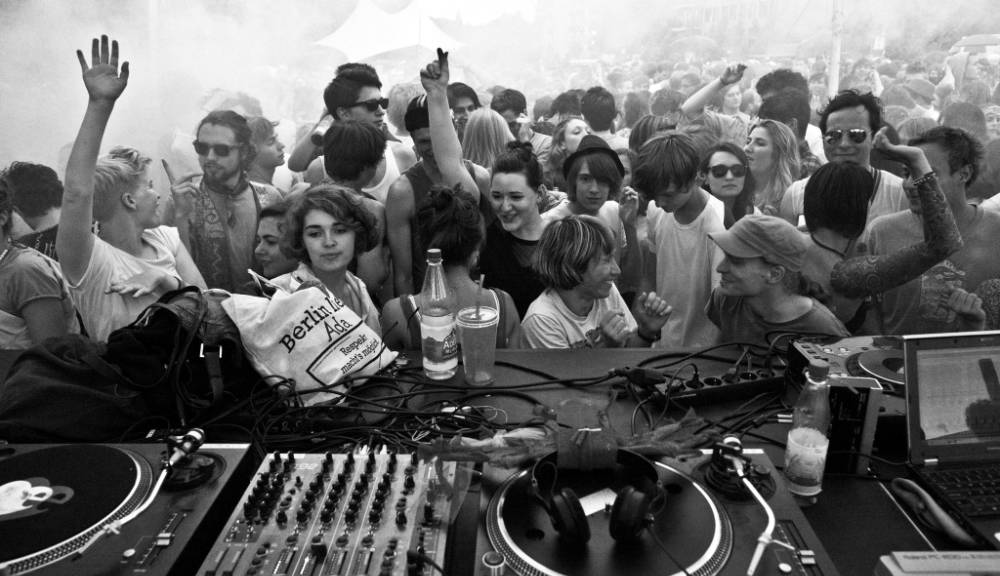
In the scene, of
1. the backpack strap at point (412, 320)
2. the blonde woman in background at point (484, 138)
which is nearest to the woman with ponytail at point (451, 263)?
the backpack strap at point (412, 320)

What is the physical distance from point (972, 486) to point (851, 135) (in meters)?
Result: 2.17

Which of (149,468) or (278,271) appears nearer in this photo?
(149,468)

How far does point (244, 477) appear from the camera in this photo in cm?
121

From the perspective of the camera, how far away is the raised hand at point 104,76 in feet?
7.98

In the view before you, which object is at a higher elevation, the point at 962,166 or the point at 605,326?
the point at 962,166

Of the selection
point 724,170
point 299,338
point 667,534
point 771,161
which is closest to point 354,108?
point 724,170

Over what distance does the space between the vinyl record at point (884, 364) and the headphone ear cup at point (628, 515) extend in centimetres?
84

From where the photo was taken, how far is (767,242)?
2.03 meters

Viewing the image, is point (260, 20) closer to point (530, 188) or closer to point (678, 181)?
point (530, 188)

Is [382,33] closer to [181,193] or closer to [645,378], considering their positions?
[181,193]

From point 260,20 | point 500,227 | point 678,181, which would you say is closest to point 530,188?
point 500,227

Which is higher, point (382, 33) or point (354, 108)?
point (382, 33)

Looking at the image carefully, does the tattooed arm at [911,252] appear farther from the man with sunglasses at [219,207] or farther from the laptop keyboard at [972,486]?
the man with sunglasses at [219,207]

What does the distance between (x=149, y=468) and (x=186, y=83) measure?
2534mm
